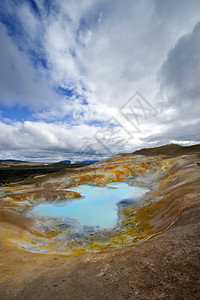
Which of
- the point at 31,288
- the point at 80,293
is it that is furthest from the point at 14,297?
the point at 80,293

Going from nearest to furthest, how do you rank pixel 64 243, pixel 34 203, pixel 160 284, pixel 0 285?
1. pixel 160 284
2. pixel 0 285
3. pixel 64 243
4. pixel 34 203

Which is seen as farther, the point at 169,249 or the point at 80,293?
the point at 169,249

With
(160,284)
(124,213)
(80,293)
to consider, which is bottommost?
(124,213)

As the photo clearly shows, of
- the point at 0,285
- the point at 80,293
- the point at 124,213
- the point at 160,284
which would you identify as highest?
the point at 160,284

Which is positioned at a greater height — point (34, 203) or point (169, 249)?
point (169, 249)

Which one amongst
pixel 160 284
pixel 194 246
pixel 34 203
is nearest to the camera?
pixel 160 284

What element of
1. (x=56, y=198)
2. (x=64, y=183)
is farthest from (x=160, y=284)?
(x=64, y=183)

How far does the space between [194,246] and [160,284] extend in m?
2.87

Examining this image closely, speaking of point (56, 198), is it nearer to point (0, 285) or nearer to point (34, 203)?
point (34, 203)

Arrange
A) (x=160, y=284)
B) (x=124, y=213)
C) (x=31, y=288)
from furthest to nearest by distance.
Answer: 1. (x=124, y=213)
2. (x=31, y=288)
3. (x=160, y=284)

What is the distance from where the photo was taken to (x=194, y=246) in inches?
244

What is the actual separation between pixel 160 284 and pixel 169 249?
2.44m

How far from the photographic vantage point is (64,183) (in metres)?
48.4

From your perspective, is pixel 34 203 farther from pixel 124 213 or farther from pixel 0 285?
pixel 0 285
